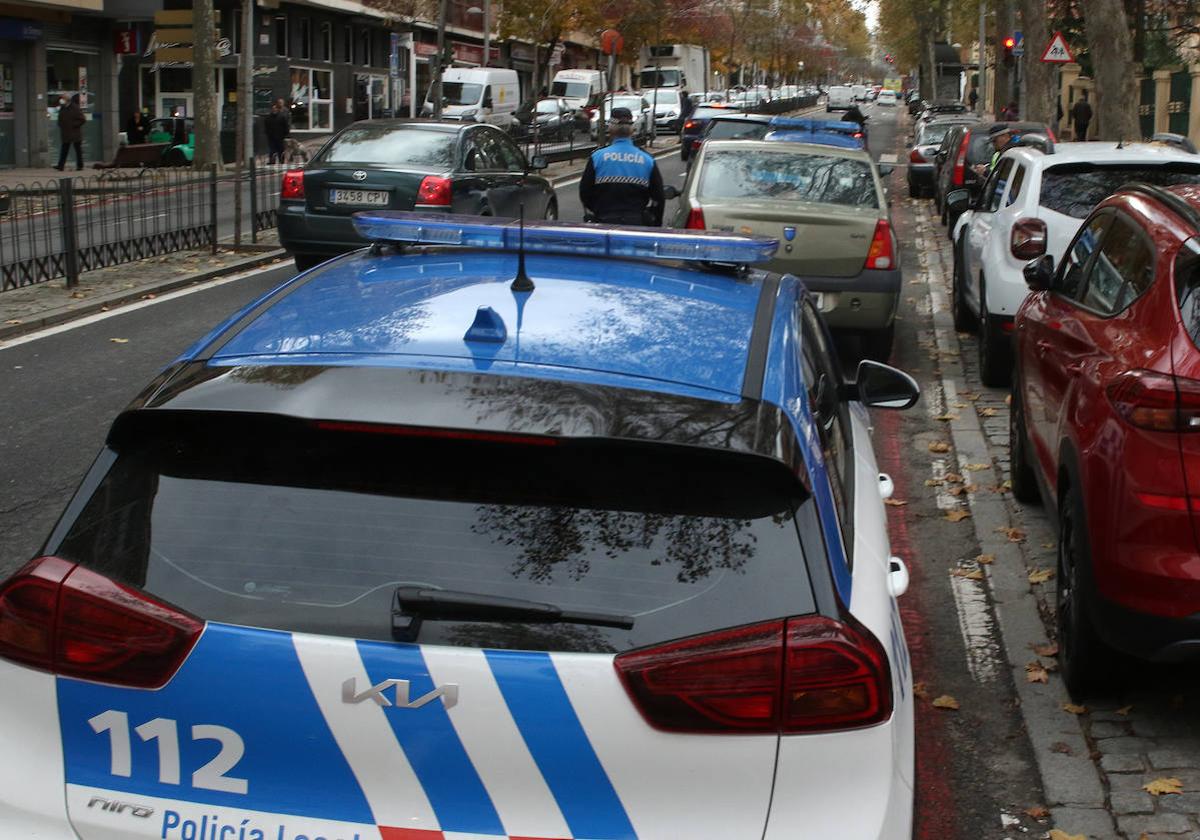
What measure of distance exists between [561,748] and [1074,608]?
3.10 metres

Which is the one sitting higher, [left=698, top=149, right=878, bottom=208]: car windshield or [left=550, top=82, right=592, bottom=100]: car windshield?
[left=550, top=82, right=592, bottom=100]: car windshield

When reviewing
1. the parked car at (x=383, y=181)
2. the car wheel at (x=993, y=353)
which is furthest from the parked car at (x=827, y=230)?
the parked car at (x=383, y=181)

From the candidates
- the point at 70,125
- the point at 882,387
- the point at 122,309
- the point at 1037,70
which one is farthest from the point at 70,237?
the point at 1037,70

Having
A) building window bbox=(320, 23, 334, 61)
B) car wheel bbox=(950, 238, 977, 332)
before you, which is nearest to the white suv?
car wheel bbox=(950, 238, 977, 332)

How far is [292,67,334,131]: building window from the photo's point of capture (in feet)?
A: 174

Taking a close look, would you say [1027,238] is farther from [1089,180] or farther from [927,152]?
[927,152]

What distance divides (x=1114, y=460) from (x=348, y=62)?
56.4 metres

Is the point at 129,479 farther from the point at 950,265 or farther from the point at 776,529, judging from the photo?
the point at 950,265

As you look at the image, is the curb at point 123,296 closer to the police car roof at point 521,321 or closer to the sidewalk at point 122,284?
the sidewalk at point 122,284

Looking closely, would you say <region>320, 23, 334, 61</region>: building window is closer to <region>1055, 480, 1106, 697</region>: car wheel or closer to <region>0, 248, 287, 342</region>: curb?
<region>0, 248, 287, 342</region>: curb

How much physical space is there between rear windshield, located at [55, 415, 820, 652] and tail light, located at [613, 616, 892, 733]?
1.6 inches

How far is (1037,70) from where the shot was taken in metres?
35.5

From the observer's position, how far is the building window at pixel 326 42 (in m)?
55.9

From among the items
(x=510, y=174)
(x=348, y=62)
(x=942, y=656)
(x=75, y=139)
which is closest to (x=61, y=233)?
(x=510, y=174)
